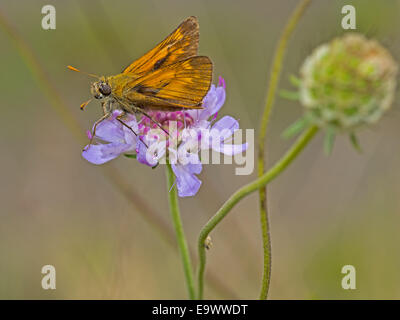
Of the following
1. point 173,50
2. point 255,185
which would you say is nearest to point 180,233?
point 255,185

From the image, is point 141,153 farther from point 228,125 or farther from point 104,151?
point 228,125

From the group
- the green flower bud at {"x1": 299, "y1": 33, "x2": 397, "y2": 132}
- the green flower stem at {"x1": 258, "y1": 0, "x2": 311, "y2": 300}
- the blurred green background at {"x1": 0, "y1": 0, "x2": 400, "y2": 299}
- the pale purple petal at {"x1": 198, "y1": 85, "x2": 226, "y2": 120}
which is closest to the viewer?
the green flower bud at {"x1": 299, "y1": 33, "x2": 397, "y2": 132}

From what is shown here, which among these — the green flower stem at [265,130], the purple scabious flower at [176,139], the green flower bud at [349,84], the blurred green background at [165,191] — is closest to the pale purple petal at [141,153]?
the purple scabious flower at [176,139]

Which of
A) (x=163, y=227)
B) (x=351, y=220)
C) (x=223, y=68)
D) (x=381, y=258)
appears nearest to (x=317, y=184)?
(x=351, y=220)

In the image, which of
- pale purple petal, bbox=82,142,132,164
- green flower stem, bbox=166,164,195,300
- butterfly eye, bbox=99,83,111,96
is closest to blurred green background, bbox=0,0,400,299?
green flower stem, bbox=166,164,195,300

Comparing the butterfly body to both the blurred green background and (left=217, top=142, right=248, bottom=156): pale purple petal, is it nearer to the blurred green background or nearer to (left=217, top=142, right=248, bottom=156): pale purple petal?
(left=217, top=142, right=248, bottom=156): pale purple petal

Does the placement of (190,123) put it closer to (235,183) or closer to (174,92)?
(174,92)
